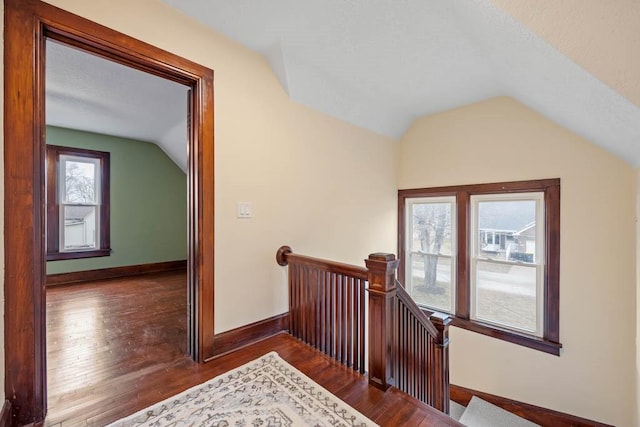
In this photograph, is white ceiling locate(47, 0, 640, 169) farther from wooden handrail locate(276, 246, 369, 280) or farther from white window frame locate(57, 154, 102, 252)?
wooden handrail locate(276, 246, 369, 280)

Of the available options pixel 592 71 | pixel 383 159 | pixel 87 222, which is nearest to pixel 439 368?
pixel 592 71

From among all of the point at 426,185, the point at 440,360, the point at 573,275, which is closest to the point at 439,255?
the point at 426,185

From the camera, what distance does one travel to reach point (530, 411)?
2.83 metres

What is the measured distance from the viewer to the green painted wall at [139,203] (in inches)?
164

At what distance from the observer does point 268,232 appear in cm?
229

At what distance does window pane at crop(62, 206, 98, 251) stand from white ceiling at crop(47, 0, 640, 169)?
57.0 inches

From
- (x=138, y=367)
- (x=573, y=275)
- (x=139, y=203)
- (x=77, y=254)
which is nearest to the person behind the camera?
(x=138, y=367)

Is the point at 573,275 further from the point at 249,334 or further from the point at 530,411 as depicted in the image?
the point at 249,334

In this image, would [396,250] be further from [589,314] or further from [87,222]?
[87,222]

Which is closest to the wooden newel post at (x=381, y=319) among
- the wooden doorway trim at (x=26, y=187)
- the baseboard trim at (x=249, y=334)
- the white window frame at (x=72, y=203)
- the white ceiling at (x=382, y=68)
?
the baseboard trim at (x=249, y=334)

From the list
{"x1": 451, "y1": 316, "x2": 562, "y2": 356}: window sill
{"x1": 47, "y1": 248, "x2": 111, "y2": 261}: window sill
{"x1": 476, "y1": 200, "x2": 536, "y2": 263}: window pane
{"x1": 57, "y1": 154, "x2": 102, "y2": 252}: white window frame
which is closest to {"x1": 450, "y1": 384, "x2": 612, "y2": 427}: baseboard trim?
{"x1": 451, "y1": 316, "x2": 562, "y2": 356}: window sill

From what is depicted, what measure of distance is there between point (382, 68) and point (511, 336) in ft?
10.4

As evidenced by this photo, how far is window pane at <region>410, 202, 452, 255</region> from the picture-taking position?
3.61 metres

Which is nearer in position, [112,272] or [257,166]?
[257,166]
